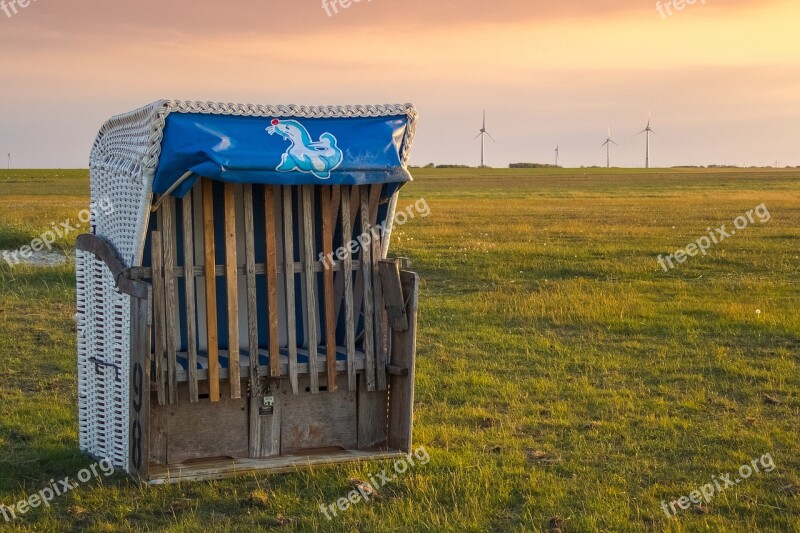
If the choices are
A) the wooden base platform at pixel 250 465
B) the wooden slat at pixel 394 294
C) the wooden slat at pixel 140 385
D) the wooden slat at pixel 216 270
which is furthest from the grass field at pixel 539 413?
the wooden slat at pixel 216 270

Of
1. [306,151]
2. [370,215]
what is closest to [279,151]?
[306,151]

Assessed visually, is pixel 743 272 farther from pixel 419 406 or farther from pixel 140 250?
pixel 140 250

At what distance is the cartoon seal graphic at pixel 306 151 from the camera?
7.06m

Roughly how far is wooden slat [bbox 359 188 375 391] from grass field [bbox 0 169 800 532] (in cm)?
75

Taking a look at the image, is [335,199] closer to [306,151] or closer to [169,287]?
[306,151]

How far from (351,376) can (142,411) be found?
1609mm

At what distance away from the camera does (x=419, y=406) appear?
31.9 feet

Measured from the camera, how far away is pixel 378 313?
783 centimetres

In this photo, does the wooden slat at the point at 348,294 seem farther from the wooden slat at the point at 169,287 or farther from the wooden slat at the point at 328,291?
the wooden slat at the point at 169,287

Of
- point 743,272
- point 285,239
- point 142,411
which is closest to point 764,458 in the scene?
point 285,239

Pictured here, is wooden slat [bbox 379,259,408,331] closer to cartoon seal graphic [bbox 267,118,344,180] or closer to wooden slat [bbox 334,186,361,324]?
wooden slat [bbox 334,186,361,324]

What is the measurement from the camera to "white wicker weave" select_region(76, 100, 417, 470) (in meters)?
6.88

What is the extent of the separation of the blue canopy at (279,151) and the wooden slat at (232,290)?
0.48m

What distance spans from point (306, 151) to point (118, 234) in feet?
4.89
